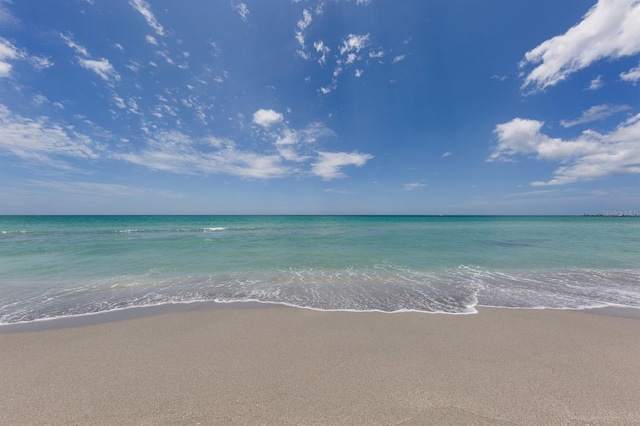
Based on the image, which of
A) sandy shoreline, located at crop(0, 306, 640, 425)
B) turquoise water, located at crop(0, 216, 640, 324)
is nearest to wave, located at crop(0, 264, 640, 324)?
turquoise water, located at crop(0, 216, 640, 324)

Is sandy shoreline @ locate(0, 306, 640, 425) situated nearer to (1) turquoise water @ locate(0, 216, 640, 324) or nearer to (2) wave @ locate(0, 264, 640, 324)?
(2) wave @ locate(0, 264, 640, 324)

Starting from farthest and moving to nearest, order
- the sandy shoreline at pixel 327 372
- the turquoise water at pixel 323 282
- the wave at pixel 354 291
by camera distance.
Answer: the turquoise water at pixel 323 282, the wave at pixel 354 291, the sandy shoreline at pixel 327 372

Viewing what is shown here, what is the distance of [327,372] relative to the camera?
142 inches

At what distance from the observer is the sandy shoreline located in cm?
286

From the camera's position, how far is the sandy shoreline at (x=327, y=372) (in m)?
2.86

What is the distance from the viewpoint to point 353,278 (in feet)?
30.9

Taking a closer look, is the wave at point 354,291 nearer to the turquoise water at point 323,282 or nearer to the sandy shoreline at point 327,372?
the turquoise water at point 323,282

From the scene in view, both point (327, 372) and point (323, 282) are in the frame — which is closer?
point (327, 372)

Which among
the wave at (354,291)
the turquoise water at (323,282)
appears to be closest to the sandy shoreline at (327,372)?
the wave at (354,291)

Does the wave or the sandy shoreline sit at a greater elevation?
the sandy shoreline

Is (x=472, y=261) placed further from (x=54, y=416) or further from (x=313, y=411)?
(x=54, y=416)

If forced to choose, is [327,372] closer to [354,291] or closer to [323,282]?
[354,291]

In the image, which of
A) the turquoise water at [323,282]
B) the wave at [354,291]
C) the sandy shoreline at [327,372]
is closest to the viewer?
the sandy shoreline at [327,372]

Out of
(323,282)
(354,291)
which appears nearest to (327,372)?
(354,291)
